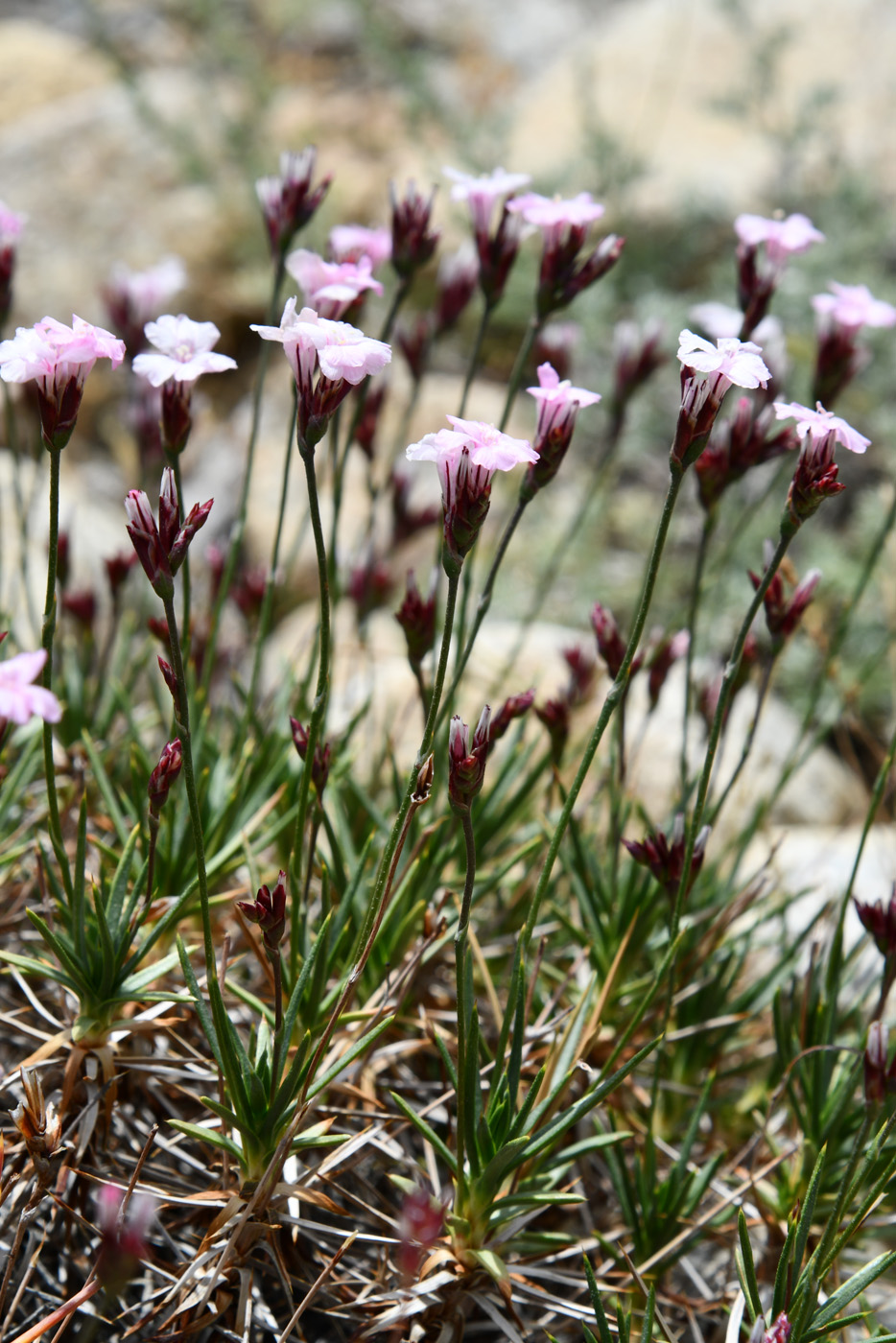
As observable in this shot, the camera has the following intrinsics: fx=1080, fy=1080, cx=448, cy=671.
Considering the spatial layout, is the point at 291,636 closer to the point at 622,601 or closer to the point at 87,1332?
the point at 622,601

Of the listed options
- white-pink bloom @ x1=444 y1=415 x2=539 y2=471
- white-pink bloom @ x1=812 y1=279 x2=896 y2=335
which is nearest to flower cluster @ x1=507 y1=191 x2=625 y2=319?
white-pink bloom @ x1=812 y1=279 x2=896 y2=335

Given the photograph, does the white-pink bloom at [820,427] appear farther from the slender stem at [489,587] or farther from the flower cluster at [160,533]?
the flower cluster at [160,533]

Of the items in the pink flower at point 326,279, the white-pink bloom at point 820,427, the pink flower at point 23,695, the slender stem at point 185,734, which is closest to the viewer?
the pink flower at point 23,695

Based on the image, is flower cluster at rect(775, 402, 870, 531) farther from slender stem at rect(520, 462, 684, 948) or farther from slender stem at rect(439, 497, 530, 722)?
slender stem at rect(439, 497, 530, 722)

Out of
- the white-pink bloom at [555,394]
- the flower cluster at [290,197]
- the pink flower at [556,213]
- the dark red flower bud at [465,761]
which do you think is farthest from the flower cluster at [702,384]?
the flower cluster at [290,197]

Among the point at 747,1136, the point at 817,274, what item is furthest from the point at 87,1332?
the point at 817,274

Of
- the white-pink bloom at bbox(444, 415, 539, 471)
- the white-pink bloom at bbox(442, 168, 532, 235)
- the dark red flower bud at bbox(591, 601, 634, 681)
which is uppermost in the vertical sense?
the white-pink bloom at bbox(442, 168, 532, 235)
